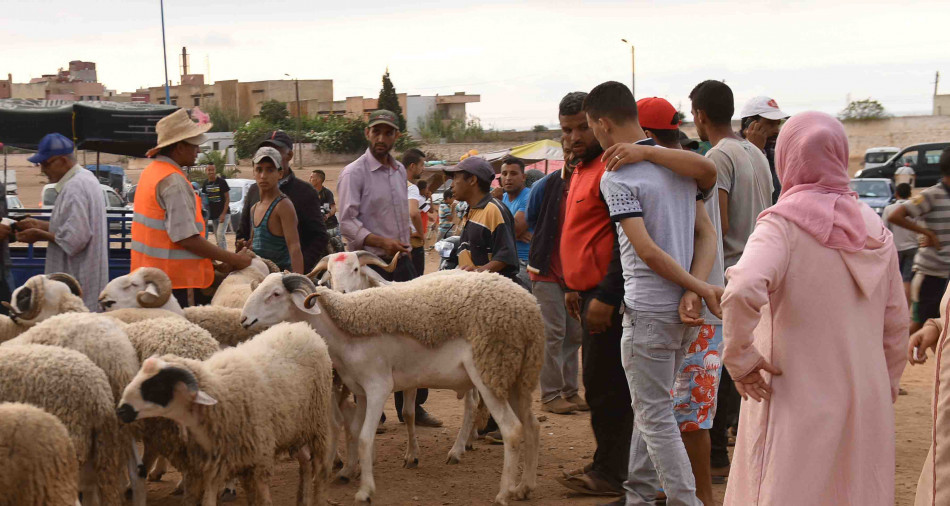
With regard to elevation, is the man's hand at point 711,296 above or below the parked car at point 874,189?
above

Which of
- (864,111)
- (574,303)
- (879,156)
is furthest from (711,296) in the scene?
(864,111)

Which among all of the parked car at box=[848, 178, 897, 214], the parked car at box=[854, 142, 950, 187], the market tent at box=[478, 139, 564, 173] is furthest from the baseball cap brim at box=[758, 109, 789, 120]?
the parked car at box=[854, 142, 950, 187]

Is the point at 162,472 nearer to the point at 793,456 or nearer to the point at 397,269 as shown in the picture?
the point at 397,269

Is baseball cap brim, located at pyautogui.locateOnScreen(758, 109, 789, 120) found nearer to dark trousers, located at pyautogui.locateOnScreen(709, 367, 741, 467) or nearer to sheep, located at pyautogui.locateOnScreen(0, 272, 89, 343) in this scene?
dark trousers, located at pyautogui.locateOnScreen(709, 367, 741, 467)

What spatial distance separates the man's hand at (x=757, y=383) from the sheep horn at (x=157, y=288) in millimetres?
3785

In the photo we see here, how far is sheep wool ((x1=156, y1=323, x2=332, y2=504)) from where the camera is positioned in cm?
466

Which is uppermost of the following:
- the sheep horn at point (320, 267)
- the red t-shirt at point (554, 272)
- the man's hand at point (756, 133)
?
the man's hand at point (756, 133)

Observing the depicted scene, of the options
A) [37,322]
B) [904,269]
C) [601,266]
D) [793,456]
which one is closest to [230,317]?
[37,322]

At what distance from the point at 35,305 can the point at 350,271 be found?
217 centimetres

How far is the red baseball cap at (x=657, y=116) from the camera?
4.92m

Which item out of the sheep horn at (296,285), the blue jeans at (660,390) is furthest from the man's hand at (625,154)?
the sheep horn at (296,285)

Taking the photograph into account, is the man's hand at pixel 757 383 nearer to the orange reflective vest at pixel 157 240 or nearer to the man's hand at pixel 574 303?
the man's hand at pixel 574 303

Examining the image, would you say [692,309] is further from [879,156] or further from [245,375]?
[879,156]

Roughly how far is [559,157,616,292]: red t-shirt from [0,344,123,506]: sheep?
8.17 feet
